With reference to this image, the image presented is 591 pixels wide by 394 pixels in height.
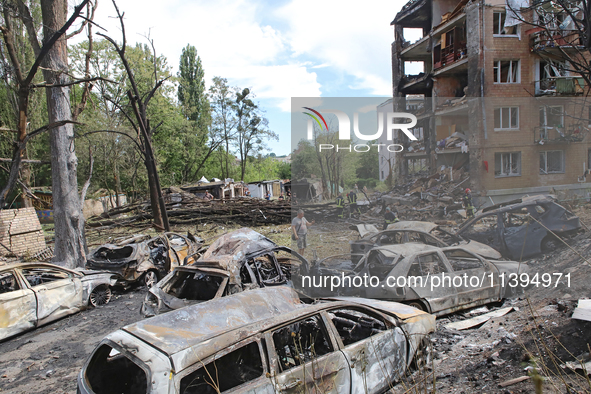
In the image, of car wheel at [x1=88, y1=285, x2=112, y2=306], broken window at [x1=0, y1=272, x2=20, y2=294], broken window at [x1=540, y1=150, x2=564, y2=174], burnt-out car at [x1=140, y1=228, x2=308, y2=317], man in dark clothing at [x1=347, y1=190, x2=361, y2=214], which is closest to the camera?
burnt-out car at [x1=140, y1=228, x2=308, y2=317]

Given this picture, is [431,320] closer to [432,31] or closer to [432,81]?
[432,81]

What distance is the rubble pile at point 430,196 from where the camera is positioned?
7.16 metres

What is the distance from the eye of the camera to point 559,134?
7074 millimetres

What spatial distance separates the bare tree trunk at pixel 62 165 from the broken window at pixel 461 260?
991cm

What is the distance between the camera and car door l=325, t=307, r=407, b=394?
134 inches

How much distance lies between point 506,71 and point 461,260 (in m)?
5.41

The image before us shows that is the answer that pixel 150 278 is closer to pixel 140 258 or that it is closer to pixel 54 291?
pixel 140 258

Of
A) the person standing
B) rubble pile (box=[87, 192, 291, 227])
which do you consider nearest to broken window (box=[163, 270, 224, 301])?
the person standing

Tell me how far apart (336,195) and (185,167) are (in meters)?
36.0

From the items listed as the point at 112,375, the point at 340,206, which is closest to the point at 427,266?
the point at 340,206

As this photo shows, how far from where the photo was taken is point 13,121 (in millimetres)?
23188

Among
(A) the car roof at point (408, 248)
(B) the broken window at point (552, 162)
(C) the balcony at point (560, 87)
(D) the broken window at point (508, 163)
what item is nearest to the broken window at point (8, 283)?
(A) the car roof at point (408, 248)

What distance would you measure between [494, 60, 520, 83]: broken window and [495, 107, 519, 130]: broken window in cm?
144

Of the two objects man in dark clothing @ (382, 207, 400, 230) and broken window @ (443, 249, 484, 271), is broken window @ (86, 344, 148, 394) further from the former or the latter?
man in dark clothing @ (382, 207, 400, 230)
